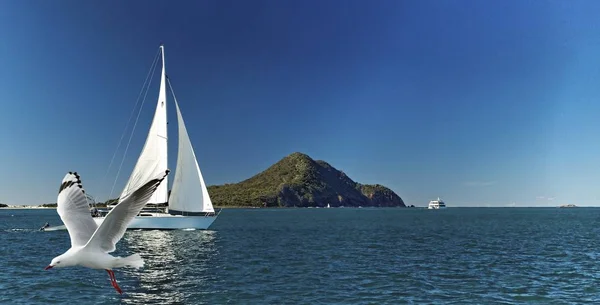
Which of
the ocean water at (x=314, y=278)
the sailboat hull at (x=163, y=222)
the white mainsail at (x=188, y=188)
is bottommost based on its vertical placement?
the ocean water at (x=314, y=278)

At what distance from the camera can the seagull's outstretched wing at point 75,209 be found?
13844mm

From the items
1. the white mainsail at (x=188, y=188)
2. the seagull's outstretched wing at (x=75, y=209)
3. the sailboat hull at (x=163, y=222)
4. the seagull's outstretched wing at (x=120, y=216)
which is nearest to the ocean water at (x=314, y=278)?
the seagull's outstretched wing at (x=75, y=209)

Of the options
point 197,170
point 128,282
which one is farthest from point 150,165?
point 128,282

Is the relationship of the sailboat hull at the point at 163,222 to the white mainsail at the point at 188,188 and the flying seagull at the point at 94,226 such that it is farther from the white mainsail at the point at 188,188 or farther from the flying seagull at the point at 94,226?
the flying seagull at the point at 94,226

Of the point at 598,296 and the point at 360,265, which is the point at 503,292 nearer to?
the point at 598,296

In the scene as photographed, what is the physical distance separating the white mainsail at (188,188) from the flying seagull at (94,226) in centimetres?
3868

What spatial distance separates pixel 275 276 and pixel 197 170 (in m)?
32.1

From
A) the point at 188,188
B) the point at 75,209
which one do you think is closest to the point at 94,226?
the point at 75,209

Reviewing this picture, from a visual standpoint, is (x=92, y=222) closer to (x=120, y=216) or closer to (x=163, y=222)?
(x=120, y=216)

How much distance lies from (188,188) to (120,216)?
42283 mm

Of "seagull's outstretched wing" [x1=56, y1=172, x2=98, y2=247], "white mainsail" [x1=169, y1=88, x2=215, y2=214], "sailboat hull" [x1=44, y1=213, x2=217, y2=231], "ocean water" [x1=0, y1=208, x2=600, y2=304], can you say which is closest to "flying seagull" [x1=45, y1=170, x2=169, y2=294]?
"seagull's outstretched wing" [x1=56, y1=172, x2=98, y2=247]

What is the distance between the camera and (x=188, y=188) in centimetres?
5316

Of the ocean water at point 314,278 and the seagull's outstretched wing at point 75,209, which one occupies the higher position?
the seagull's outstretched wing at point 75,209

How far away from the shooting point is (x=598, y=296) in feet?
64.1
